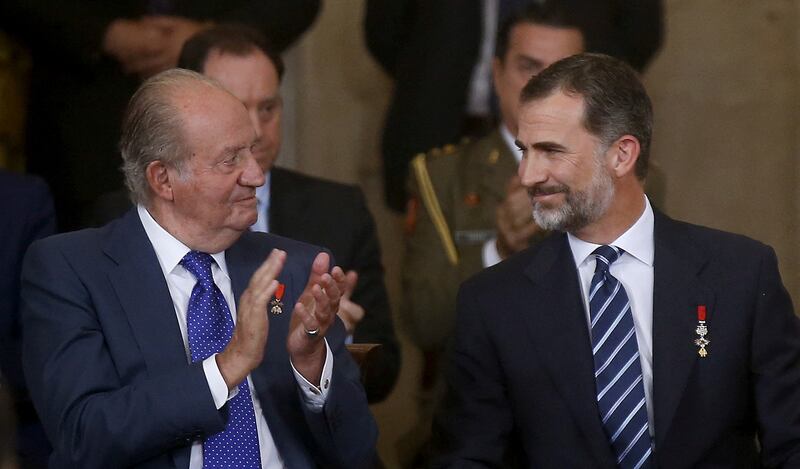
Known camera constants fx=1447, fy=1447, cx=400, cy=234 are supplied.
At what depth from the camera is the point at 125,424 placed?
2504 millimetres

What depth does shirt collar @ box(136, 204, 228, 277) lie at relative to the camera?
2723 mm

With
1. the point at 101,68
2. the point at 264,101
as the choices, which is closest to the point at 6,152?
the point at 101,68

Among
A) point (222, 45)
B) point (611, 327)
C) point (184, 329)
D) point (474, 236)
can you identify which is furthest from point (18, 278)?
point (611, 327)

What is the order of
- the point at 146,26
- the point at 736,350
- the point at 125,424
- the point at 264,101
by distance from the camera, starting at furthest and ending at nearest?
the point at 146,26 < the point at 264,101 < the point at 736,350 < the point at 125,424

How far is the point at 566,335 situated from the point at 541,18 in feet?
4.69

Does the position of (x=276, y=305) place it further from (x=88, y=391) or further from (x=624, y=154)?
(x=624, y=154)

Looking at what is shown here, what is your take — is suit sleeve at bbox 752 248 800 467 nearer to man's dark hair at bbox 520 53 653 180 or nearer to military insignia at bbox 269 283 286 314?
man's dark hair at bbox 520 53 653 180

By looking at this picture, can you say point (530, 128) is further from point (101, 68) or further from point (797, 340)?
point (101, 68)

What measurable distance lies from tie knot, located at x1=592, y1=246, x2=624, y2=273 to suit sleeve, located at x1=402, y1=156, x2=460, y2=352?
106 cm

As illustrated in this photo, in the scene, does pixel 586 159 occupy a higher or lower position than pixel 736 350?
higher

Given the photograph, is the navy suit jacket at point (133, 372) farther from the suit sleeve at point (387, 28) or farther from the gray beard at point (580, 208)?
the suit sleeve at point (387, 28)

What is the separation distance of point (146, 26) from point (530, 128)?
1688 mm

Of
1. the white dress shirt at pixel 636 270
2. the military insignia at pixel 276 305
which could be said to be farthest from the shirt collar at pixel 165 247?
the white dress shirt at pixel 636 270

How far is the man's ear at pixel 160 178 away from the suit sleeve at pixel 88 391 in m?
0.22
